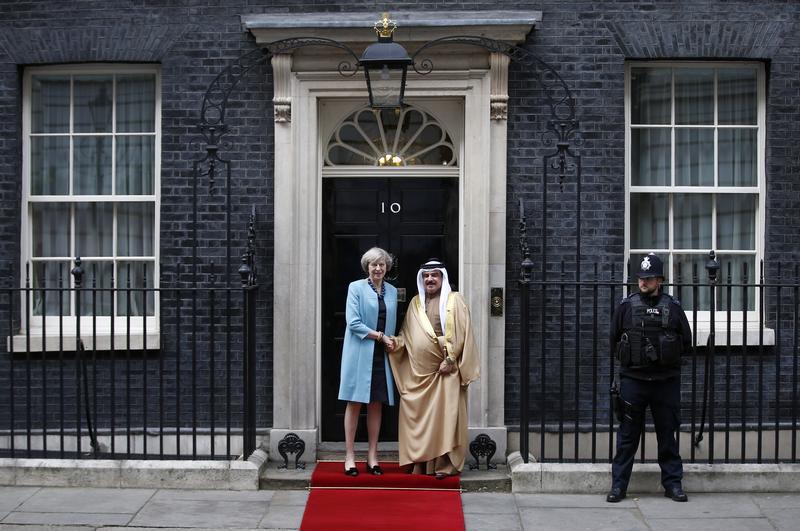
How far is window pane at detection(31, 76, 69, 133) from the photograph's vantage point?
388 inches

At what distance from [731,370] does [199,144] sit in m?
4.88

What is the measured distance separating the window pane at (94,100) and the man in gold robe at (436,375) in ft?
10.8

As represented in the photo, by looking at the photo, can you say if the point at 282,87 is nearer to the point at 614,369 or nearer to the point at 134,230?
the point at 134,230

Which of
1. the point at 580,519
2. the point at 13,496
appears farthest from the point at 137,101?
the point at 580,519

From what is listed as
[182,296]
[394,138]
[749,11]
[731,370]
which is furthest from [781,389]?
[182,296]

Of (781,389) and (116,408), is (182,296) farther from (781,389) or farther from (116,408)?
(781,389)

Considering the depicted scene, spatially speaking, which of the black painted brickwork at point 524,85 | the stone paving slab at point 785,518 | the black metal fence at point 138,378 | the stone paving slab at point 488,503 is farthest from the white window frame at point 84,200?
the stone paving slab at point 785,518

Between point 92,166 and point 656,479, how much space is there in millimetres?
5390

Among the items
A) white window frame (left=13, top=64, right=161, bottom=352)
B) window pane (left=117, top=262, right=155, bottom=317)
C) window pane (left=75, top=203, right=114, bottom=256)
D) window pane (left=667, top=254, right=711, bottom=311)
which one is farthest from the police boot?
window pane (left=75, top=203, right=114, bottom=256)

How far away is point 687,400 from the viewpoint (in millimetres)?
9594

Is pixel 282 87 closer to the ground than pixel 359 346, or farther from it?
farther from it

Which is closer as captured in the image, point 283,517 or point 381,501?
point 283,517

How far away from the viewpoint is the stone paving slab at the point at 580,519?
7590 mm

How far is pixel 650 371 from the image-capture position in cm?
803
